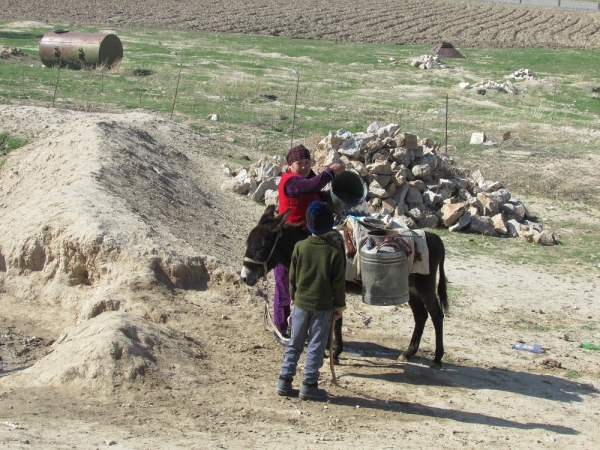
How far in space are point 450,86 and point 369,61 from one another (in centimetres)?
650

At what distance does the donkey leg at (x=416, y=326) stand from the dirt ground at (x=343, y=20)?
119 feet

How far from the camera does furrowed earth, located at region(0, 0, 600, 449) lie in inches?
241

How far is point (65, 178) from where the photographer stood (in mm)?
10797

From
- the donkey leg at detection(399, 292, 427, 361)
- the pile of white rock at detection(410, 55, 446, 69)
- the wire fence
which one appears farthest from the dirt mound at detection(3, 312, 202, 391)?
the wire fence

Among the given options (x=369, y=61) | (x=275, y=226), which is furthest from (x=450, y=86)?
(x=275, y=226)

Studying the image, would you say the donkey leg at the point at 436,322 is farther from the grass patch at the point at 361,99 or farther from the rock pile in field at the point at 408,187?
the rock pile in field at the point at 408,187

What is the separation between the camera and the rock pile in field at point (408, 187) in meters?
13.8

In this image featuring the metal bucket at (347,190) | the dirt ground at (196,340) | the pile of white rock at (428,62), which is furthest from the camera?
the pile of white rock at (428,62)

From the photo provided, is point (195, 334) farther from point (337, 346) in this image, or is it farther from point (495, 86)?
point (495, 86)

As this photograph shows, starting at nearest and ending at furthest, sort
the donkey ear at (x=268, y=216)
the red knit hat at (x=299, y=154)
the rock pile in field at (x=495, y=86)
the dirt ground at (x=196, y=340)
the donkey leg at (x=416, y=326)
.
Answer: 1. the dirt ground at (x=196, y=340)
2. the donkey ear at (x=268, y=216)
3. the red knit hat at (x=299, y=154)
4. the donkey leg at (x=416, y=326)
5. the rock pile in field at (x=495, y=86)

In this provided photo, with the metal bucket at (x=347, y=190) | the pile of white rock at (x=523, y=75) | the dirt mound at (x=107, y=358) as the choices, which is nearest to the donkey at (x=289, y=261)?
the metal bucket at (x=347, y=190)

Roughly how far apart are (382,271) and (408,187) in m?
7.17

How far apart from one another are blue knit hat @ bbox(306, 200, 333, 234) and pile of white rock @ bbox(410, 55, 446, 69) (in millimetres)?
28316

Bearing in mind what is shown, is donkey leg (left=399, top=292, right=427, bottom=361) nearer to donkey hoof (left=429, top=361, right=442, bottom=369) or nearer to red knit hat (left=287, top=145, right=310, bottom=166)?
donkey hoof (left=429, top=361, right=442, bottom=369)
